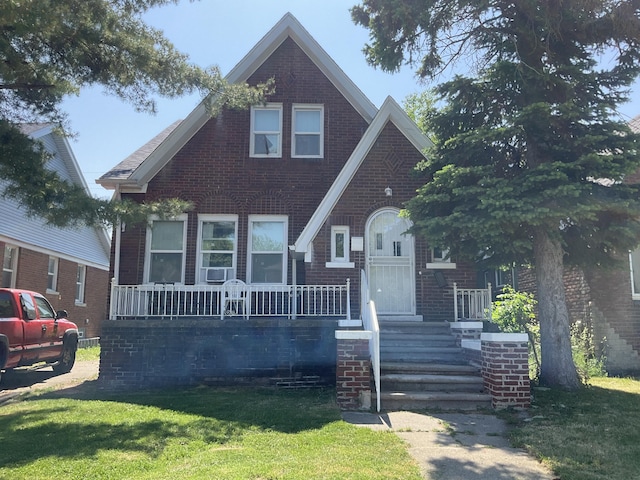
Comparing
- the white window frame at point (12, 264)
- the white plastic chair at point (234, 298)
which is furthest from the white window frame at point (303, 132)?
the white window frame at point (12, 264)

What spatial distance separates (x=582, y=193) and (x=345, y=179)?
4.72 m

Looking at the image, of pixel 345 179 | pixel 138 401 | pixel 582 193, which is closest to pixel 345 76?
pixel 345 179

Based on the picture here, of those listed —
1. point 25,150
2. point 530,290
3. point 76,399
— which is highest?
point 25,150

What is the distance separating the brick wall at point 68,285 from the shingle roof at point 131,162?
12.9 ft

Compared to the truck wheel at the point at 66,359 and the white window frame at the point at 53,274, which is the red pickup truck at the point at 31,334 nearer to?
the truck wheel at the point at 66,359

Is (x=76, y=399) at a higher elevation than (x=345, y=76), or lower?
lower

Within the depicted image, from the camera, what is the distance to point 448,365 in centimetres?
873

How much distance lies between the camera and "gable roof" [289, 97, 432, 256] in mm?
10859

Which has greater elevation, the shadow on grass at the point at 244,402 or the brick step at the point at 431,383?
the brick step at the point at 431,383

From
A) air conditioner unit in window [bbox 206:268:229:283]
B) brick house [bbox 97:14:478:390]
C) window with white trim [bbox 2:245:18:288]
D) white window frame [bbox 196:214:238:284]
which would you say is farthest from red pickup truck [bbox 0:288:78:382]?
window with white trim [bbox 2:245:18:288]

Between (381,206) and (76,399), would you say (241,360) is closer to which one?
(76,399)

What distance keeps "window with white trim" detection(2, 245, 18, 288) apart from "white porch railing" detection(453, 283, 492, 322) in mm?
→ 14369

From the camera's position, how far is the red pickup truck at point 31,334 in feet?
34.7

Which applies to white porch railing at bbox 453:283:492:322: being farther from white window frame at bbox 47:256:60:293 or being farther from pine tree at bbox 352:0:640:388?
white window frame at bbox 47:256:60:293
